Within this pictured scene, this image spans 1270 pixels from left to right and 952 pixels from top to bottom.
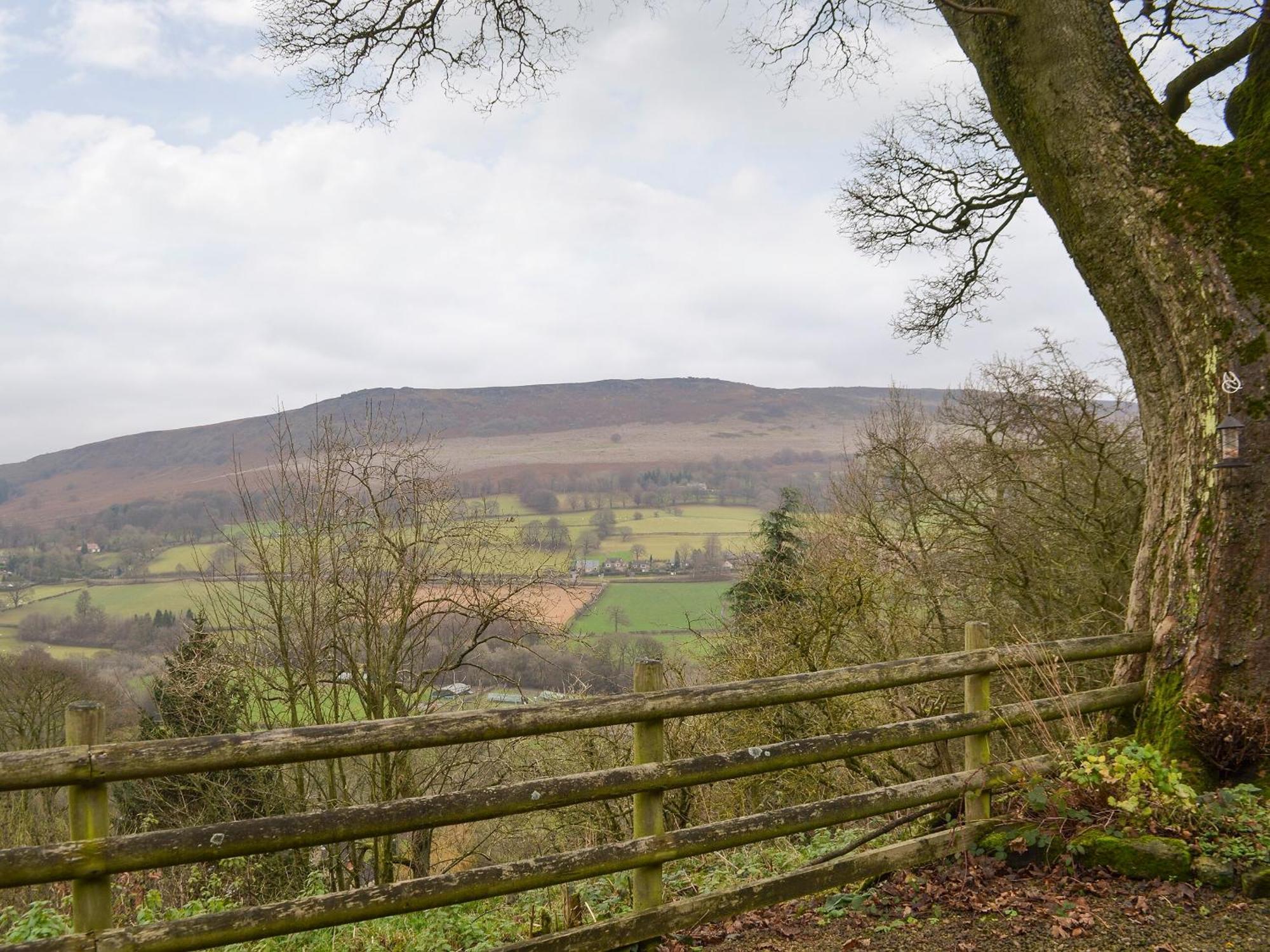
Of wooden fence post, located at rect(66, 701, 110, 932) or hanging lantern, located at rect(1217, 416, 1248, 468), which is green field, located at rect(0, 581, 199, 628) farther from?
hanging lantern, located at rect(1217, 416, 1248, 468)

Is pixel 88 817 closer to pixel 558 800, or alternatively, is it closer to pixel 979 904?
pixel 558 800

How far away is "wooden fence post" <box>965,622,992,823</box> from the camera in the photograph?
16.0 ft


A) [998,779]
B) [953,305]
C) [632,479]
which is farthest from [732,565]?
[632,479]

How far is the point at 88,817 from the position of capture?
10.5 feet

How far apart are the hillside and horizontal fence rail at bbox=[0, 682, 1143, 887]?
3409 centimetres

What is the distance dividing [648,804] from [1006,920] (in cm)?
180

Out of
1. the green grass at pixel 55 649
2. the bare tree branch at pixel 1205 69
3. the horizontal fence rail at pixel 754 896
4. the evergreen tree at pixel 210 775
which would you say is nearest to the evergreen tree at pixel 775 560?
the evergreen tree at pixel 210 775

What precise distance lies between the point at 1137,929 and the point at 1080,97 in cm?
476

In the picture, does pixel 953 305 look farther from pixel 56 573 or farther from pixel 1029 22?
pixel 56 573

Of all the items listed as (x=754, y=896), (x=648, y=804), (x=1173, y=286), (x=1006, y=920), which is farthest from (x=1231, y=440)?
(x=648, y=804)

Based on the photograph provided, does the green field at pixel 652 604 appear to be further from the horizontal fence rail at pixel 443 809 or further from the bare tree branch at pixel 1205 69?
the horizontal fence rail at pixel 443 809

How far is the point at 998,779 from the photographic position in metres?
4.87

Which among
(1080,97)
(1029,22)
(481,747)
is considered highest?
(1029,22)

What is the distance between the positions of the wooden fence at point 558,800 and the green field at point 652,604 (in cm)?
1381
